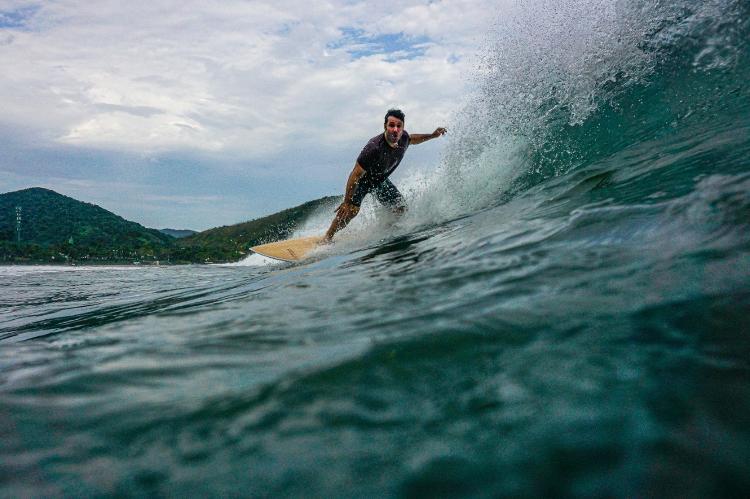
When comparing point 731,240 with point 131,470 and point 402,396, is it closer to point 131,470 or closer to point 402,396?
point 402,396

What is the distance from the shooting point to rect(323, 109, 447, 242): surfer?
742cm

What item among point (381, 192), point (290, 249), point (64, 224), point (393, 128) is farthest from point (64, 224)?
point (393, 128)

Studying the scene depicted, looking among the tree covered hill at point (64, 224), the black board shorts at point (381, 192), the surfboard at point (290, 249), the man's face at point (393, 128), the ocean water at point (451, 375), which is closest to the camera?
the ocean water at point (451, 375)

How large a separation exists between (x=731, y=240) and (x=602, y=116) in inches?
220

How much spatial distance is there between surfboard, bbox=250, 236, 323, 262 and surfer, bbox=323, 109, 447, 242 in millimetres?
453

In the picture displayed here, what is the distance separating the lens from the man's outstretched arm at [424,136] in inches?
324

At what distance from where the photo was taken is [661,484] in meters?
0.78

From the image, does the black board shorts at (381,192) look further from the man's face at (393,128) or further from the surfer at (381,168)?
the man's face at (393,128)

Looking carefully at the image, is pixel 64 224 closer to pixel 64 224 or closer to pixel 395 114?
pixel 64 224

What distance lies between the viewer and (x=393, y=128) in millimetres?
7316

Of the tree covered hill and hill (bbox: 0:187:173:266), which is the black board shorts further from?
the tree covered hill

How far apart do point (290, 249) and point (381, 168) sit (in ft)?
8.33

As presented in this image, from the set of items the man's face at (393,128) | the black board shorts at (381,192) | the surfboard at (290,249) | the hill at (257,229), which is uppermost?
the hill at (257,229)

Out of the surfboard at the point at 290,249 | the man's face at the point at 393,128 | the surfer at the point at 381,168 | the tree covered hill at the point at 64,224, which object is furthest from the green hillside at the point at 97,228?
the man's face at the point at 393,128
